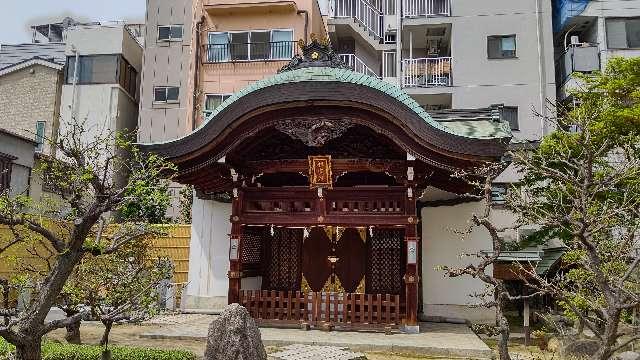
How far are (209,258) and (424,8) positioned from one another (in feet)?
51.8

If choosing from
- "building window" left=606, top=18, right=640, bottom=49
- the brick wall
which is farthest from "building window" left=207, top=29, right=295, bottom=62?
"building window" left=606, top=18, right=640, bottom=49

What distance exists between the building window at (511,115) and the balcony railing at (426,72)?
9.24ft

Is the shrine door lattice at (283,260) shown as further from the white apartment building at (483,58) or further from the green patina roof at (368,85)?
the white apartment building at (483,58)

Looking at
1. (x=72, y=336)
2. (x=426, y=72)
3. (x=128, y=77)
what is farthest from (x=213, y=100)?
(x=72, y=336)

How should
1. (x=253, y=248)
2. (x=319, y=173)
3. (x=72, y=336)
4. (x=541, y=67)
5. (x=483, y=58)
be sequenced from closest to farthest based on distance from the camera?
(x=72, y=336) → (x=319, y=173) → (x=253, y=248) → (x=541, y=67) → (x=483, y=58)

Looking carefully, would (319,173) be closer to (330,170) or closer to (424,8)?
(330,170)

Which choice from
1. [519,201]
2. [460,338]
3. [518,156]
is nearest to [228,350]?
[519,201]

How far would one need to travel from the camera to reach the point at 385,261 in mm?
14328

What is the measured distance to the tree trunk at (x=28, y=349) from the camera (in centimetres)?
595

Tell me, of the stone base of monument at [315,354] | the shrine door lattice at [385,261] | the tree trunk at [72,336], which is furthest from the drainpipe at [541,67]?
the tree trunk at [72,336]

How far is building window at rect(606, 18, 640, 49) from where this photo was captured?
2231cm

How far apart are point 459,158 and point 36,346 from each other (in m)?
8.47

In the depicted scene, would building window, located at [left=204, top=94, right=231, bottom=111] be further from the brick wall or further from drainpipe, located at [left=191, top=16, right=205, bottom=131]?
the brick wall

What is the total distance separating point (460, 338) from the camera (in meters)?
11.5
